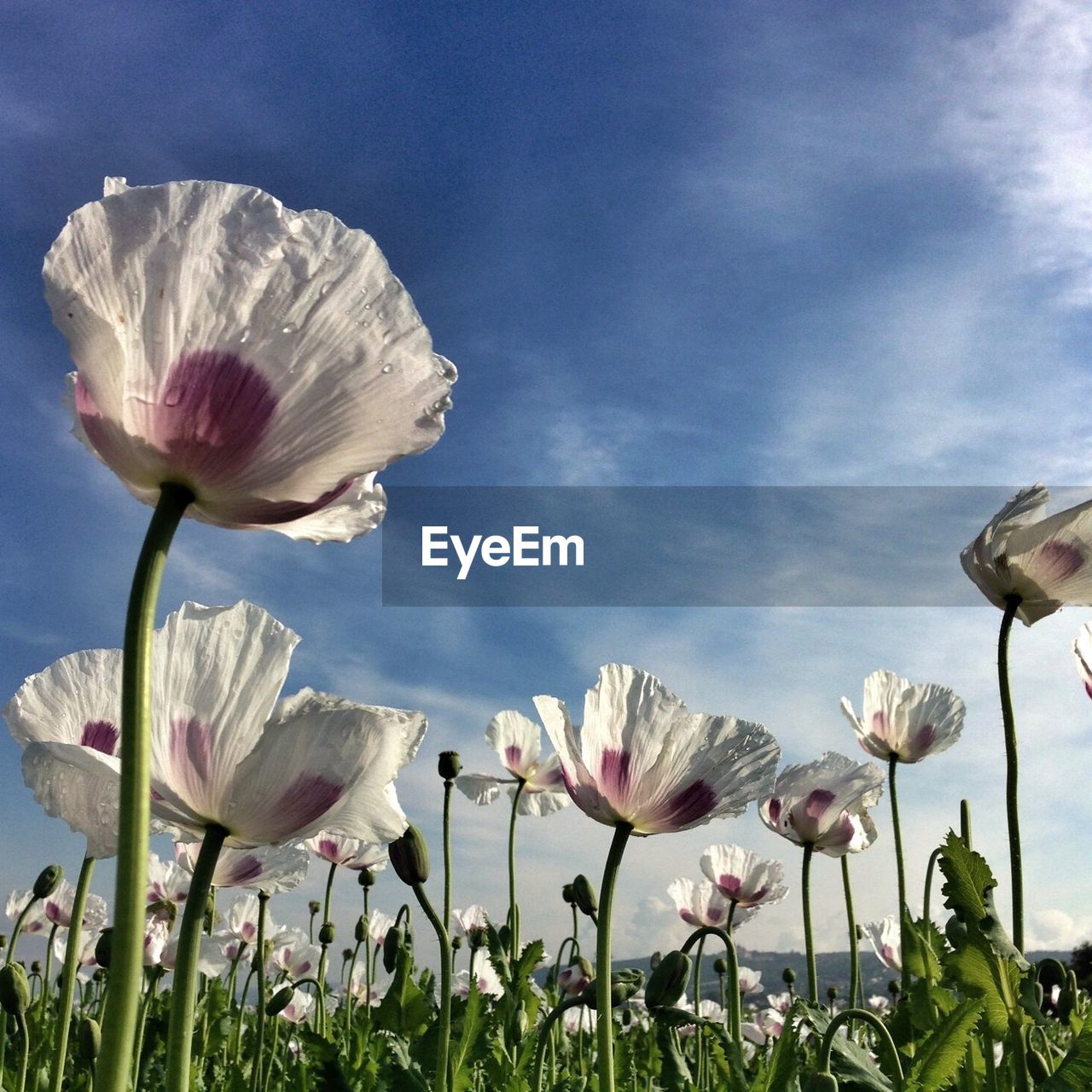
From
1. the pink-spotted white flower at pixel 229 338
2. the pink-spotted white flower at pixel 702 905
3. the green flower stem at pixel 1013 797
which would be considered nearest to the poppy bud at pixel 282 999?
the pink-spotted white flower at pixel 702 905

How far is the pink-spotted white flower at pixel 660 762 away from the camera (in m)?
2.11

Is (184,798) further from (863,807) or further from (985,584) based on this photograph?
(863,807)

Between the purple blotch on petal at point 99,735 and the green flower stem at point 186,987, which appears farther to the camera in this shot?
the purple blotch on petal at point 99,735

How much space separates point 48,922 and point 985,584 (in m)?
6.19

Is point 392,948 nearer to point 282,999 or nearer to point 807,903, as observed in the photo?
point 282,999

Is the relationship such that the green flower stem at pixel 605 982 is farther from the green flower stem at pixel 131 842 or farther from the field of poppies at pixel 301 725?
the green flower stem at pixel 131 842

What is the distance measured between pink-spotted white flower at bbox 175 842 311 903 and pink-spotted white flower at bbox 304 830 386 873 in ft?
3.66

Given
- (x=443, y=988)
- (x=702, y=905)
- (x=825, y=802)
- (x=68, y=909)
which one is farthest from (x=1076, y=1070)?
(x=68, y=909)

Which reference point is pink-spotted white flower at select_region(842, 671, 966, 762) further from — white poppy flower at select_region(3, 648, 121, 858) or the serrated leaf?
white poppy flower at select_region(3, 648, 121, 858)

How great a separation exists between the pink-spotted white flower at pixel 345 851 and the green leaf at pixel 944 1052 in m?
1.88

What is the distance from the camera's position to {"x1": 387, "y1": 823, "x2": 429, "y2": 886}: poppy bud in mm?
2400

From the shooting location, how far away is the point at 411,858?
7.93 ft

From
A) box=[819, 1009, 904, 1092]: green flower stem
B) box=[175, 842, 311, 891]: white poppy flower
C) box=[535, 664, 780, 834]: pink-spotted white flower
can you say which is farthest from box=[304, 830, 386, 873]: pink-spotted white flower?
box=[819, 1009, 904, 1092]: green flower stem

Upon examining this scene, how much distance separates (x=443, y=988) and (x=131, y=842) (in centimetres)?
163
